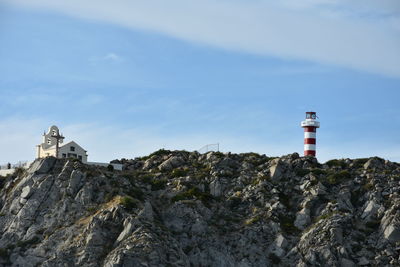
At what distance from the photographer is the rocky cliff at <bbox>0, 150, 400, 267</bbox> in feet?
259

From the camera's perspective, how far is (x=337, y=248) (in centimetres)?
8000

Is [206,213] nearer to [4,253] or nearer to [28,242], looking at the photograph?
[28,242]

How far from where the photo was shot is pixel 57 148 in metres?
102

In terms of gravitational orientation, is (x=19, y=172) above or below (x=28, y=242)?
above

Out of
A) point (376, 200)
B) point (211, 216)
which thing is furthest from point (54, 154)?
point (376, 200)

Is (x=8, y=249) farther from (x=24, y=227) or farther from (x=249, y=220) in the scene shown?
(x=249, y=220)

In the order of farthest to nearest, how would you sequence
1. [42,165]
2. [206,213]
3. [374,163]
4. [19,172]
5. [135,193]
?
[374,163]
[19,172]
[42,165]
[135,193]
[206,213]

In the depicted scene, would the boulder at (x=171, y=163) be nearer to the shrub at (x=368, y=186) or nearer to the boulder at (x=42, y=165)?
the boulder at (x=42, y=165)

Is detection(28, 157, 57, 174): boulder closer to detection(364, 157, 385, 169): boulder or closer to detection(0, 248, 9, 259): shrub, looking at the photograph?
detection(0, 248, 9, 259): shrub

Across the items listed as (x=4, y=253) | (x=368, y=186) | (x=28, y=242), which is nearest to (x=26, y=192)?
(x=28, y=242)

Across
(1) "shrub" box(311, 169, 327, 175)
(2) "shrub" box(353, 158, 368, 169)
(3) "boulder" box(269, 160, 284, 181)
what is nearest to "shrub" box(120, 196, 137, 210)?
(3) "boulder" box(269, 160, 284, 181)

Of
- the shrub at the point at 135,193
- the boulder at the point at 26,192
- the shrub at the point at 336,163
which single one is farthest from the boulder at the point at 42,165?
the shrub at the point at 336,163

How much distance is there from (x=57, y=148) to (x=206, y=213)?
89.0 feet

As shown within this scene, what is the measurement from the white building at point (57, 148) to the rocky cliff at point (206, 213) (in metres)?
9.68
